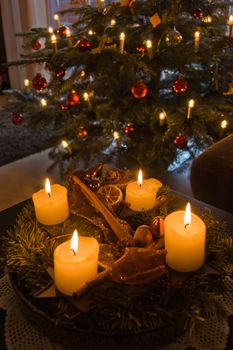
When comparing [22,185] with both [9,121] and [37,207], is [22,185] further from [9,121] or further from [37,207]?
[37,207]

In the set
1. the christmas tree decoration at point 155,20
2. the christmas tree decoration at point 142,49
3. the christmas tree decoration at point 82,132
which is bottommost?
the christmas tree decoration at point 82,132

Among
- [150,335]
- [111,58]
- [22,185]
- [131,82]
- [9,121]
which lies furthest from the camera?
[9,121]

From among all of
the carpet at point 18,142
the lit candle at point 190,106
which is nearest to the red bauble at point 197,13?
the lit candle at point 190,106

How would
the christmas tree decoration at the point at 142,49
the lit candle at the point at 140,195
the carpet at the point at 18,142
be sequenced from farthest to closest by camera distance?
1. the carpet at the point at 18,142
2. the christmas tree decoration at the point at 142,49
3. the lit candle at the point at 140,195

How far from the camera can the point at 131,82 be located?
1.65 metres

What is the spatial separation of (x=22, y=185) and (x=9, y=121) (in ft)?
3.22

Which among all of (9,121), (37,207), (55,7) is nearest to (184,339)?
(37,207)

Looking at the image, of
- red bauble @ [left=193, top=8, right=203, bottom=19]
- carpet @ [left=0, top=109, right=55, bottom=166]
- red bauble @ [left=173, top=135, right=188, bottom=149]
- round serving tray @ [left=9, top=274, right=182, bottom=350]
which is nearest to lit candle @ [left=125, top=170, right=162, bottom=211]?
round serving tray @ [left=9, top=274, right=182, bottom=350]

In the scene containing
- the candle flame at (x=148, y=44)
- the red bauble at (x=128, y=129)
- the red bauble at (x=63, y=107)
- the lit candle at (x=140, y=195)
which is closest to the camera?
the lit candle at (x=140, y=195)

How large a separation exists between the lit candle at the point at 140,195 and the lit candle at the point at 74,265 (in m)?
0.23

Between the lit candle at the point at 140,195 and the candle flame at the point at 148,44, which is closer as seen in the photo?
the lit candle at the point at 140,195

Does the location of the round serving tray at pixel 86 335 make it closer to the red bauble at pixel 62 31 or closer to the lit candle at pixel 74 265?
the lit candle at pixel 74 265

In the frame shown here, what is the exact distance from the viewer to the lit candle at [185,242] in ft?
2.14

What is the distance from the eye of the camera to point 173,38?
1.51 m
